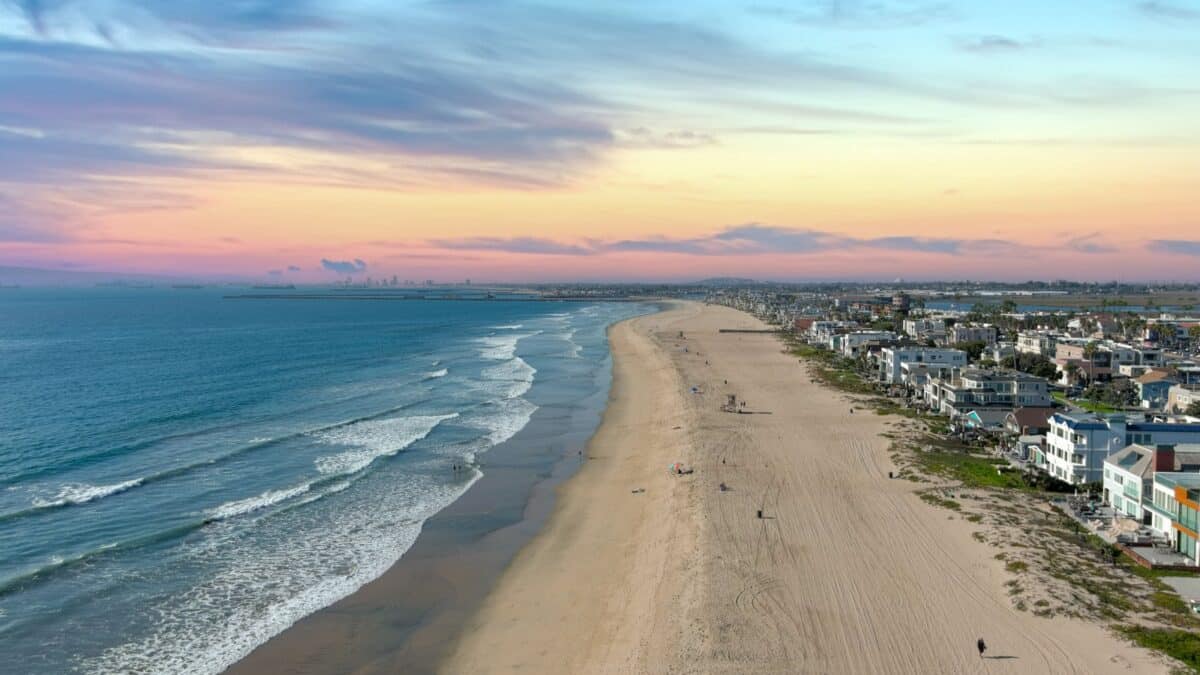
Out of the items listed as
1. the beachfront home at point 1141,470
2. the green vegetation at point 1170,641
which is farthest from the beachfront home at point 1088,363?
the green vegetation at point 1170,641

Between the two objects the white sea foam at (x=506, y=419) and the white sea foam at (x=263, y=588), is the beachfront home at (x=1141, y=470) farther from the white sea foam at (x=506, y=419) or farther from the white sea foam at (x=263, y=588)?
the white sea foam at (x=506, y=419)

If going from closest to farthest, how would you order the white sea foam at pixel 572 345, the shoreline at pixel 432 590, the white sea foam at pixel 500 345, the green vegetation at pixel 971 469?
1. the shoreline at pixel 432 590
2. the green vegetation at pixel 971 469
3. the white sea foam at pixel 500 345
4. the white sea foam at pixel 572 345

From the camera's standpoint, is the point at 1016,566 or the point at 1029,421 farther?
the point at 1029,421

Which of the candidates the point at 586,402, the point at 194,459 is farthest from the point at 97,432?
the point at 586,402

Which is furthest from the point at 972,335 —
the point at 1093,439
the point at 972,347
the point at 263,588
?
the point at 263,588

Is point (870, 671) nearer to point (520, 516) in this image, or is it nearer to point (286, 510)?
point (520, 516)

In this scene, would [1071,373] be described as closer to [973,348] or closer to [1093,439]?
[973,348]

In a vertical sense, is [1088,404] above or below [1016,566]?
above
